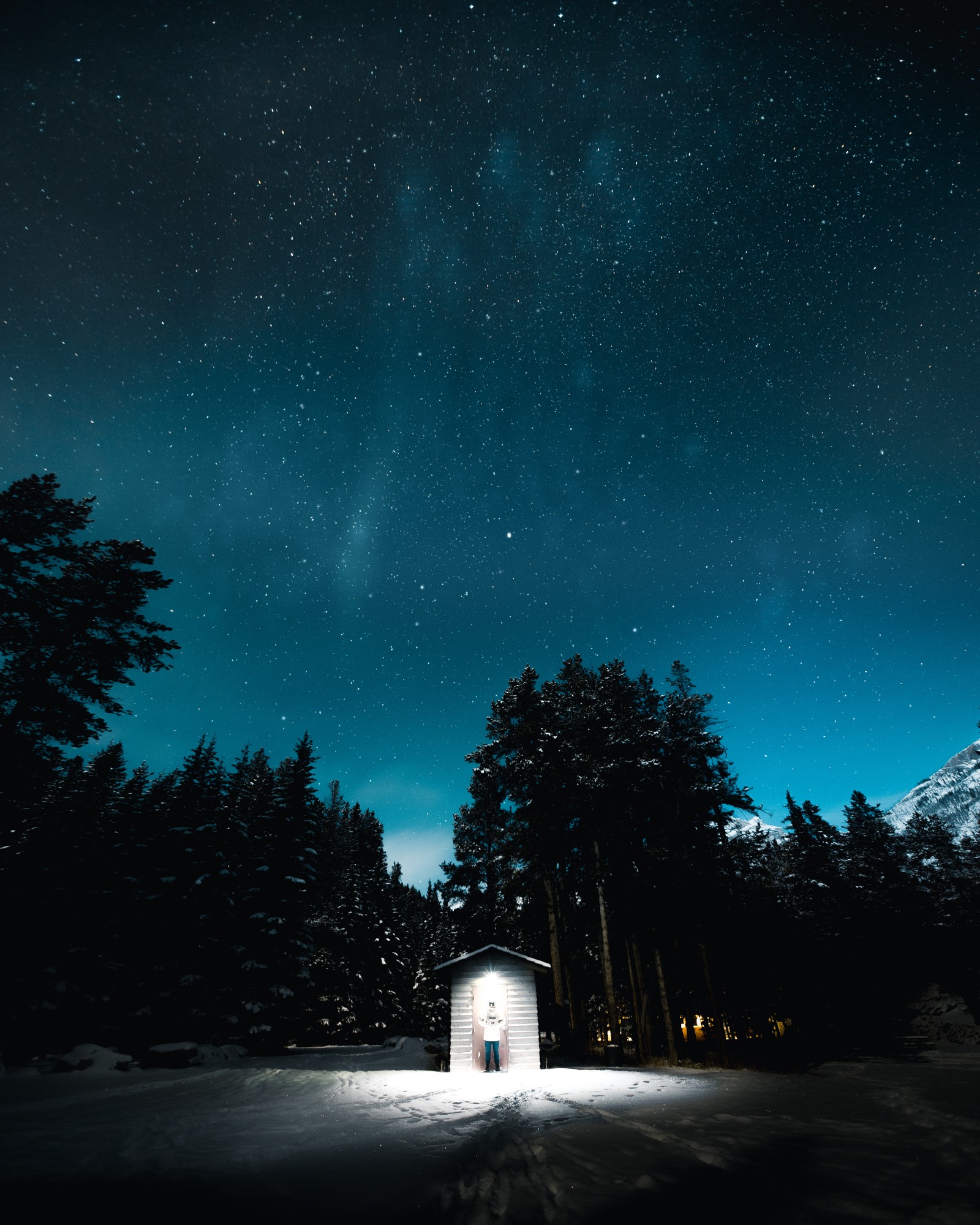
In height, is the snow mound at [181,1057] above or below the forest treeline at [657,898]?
below

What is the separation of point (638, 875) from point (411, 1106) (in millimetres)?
13433

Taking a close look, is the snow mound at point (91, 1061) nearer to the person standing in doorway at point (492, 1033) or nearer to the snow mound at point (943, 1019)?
the person standing in doorway at point (492, 1033)

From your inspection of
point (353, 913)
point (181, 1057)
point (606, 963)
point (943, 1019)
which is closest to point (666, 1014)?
point (606, 963)

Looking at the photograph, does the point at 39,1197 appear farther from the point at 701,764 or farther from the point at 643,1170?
the point at 701,764

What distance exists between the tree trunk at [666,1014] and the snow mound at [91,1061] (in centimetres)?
1767

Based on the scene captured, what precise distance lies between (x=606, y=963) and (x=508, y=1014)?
433cm

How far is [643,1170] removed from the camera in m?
5.29

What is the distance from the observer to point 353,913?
35844 mm

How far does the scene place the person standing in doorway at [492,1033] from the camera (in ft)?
58.6

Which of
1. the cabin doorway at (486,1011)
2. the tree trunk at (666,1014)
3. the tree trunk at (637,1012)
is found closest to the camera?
the cabin doorway at (486,1011)

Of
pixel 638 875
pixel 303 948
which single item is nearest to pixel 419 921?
pixel 303 948

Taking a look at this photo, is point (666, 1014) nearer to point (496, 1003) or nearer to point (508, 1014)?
point (508, 1014)

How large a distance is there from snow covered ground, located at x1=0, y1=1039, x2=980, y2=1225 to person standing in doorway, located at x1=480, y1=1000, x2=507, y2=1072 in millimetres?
6217

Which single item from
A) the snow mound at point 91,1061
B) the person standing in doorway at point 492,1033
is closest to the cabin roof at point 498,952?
the person standing in doorway at point 492,1033
